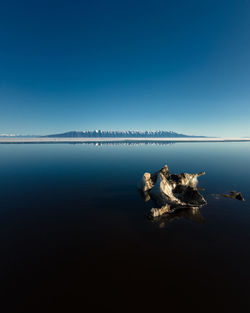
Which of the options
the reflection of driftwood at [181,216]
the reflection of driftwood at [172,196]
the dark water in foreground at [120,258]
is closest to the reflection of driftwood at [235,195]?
the dark water in foreground at [120,258]

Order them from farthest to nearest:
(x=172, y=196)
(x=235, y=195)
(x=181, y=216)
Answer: (x=235, y=195) → (x=172, y=196) → (x=181, y=216)

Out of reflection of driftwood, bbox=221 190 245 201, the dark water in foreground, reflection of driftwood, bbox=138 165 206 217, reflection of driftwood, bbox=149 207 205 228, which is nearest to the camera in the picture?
the dark water in foreground

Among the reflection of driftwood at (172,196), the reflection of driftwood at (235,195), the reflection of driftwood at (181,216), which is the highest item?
the reflection of driftwood at (172,196)

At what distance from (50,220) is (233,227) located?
1264 centimetres

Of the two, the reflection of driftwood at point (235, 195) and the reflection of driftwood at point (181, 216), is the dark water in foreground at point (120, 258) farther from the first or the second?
the reflection of driftwood at point (235, 195)

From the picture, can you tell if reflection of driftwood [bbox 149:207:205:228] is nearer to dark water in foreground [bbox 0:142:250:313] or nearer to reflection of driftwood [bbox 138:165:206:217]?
dark water in foreground [bbox 0:142:250:313]

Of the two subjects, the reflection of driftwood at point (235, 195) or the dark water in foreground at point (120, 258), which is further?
the reflection of driftwood at point (235, 195)

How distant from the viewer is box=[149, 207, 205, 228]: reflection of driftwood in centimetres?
1030

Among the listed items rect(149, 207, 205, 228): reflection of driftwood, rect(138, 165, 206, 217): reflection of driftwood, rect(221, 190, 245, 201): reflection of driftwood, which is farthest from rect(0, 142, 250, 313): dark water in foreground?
rect(221, 190, 245, 201): reflection of driftwood

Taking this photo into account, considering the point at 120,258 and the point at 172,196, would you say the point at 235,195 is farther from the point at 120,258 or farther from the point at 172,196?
the point at 120,258

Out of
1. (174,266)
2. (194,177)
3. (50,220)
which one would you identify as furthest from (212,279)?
(194,177)

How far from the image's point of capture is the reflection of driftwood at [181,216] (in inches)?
405

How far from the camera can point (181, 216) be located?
1098cm

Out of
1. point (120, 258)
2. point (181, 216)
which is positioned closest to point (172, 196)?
point (181, 216)
